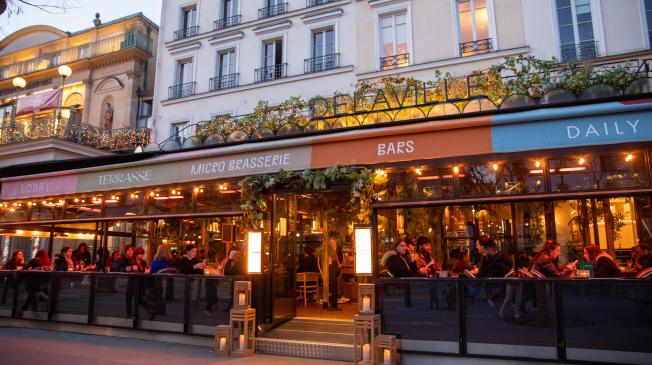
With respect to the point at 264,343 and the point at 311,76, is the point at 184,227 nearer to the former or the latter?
the point at 311,76

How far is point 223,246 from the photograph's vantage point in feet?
46.6

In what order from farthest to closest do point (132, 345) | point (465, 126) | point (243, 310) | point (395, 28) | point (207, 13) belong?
point (207, 13)
point (395, 28)
point (132, 345)
point (243, 310)
point (465, 126)

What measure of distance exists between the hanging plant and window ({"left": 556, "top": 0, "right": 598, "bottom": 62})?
6.72 meters

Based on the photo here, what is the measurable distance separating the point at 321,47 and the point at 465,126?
8204 millimetres

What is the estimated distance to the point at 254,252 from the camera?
25.9 feet

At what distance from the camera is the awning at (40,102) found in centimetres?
1669

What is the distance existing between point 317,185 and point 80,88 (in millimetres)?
17133

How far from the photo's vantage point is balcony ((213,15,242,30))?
615 inches

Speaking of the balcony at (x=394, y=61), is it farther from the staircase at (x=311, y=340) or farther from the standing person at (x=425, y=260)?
the staircase at (x=311, y=340)

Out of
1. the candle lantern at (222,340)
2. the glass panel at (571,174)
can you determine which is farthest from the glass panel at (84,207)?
the glass panel at (571,174)

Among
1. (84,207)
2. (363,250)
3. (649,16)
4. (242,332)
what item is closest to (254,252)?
(242,332)

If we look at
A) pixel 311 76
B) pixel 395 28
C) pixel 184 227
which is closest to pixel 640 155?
pixel 395 28

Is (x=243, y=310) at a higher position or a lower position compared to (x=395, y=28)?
lower

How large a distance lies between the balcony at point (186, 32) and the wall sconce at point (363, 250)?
12032 mm
